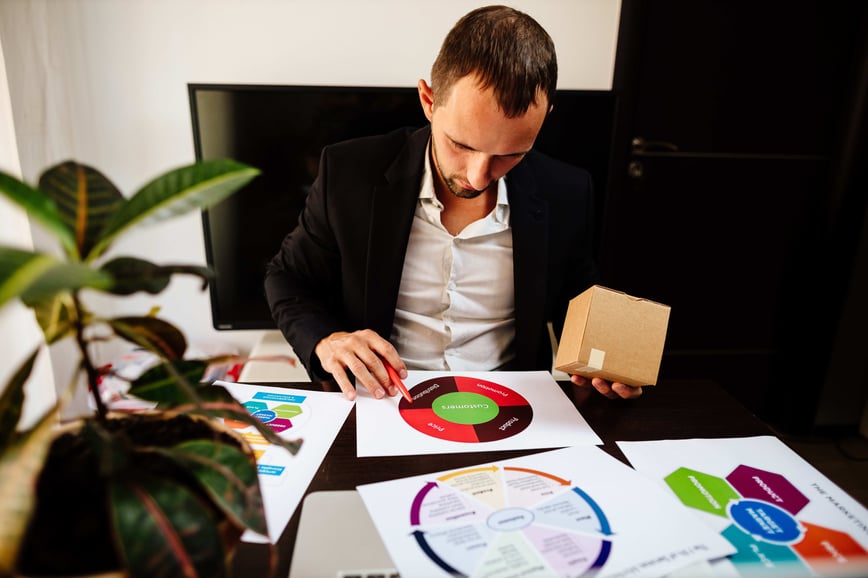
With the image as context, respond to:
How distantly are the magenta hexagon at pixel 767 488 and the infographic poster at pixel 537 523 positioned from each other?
0.36 ft

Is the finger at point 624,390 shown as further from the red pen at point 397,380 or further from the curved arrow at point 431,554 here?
the curved arrow at point 431,554

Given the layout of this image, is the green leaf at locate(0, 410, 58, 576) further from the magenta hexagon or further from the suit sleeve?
the suit sleeve

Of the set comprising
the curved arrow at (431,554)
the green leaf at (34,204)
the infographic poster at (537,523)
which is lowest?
the infographic poster at (537,523)

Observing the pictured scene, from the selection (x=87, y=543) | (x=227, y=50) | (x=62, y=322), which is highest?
(x=227, y=50)

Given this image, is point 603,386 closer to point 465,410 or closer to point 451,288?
point 465,410

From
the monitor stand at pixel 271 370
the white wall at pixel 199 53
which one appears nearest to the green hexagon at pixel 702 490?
the monitor stand at pixel 271 370

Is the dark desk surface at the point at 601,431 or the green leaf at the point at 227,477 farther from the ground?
the green leaf at the point at 227,477

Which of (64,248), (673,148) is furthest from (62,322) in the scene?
(673,148)

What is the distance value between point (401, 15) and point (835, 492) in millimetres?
1756

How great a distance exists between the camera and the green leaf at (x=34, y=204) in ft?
1.08

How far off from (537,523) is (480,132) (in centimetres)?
67

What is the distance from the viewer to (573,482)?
2.08 feet

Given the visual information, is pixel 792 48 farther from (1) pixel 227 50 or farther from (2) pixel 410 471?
(2) pixel 410 471

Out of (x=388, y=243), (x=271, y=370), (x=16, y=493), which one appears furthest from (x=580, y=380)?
(x=271, y=370)
